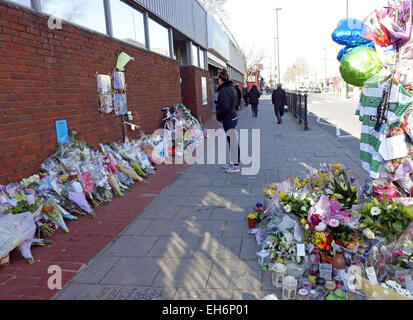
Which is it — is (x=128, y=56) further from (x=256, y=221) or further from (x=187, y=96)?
(x=187, y=96)

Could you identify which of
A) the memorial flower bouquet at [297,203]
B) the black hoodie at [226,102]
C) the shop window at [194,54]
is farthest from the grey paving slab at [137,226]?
the shop window at [194,54]

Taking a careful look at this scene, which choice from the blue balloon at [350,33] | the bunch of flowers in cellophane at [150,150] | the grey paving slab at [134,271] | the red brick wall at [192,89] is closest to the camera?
the grey paving slab at [134,271]

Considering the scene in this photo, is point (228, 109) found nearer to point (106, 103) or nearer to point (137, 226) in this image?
point (106, 103)

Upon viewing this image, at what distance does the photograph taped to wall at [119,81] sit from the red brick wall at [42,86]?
0.56 feet

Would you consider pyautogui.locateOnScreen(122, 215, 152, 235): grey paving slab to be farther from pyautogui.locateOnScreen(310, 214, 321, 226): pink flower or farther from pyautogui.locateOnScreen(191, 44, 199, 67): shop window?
pyautogui.locateOnScreen(191, 44, 199, 67): shop window

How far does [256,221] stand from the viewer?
3830 mm

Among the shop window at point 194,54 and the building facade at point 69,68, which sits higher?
the shop window at point 194,54

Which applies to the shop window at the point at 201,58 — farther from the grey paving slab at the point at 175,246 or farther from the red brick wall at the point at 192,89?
the grey paving slab at the point at 175,246

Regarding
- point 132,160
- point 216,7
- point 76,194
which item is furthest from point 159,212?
point 216,7

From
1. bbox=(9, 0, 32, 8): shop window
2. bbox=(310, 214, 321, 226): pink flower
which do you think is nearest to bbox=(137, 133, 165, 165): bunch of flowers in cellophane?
bbox=(9, 0, 32, 8): shop window

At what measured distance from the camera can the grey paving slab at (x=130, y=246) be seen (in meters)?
3.33

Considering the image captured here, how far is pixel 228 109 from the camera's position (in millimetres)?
6242

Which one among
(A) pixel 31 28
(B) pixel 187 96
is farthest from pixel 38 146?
(B) pixel 187 96

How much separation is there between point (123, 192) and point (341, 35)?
3.90m
